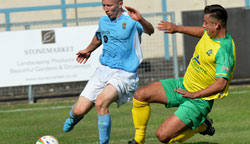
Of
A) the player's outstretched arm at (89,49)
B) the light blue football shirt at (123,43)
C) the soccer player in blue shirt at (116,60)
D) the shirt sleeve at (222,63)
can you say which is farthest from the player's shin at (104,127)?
the shirt sleeve at (222,63)

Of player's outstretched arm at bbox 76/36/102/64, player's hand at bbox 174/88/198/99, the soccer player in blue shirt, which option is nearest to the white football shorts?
the soccer player in blue shirt

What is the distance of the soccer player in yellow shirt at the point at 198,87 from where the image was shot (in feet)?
19.9

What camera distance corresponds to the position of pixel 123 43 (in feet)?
23.4

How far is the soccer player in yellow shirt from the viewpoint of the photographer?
6.07 m

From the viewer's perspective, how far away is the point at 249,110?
10234mm

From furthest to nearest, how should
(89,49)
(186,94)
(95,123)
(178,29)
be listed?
1. (95,123)
2. (89,49)
3. (178,29)
4. (186,94)

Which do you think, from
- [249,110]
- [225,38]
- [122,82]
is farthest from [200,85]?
[249,110]

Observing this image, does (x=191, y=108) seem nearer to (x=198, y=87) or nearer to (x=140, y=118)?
(x=198, y=87)

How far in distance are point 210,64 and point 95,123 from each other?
13.4ft

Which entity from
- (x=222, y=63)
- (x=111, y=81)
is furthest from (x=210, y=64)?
(x=111, y=81)

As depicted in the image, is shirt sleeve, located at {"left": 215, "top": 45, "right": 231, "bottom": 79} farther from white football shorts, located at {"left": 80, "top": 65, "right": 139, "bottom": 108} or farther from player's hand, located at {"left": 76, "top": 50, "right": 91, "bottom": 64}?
player's hand, located at {"left": 76, "top": 50, "right": 91, "bottom": 64}

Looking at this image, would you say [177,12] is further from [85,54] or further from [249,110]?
[85,54]

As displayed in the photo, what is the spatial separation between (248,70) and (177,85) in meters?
7.95

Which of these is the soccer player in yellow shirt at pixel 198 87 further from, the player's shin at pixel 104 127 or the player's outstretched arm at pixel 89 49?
the player's outstretched arm at pixel 89 49
